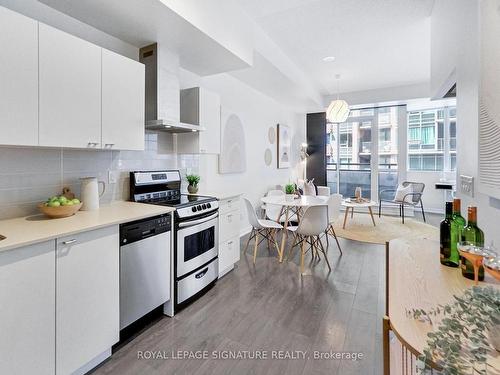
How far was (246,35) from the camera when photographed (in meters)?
2.99

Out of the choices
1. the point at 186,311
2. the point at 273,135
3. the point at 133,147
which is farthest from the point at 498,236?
the point at 273,135

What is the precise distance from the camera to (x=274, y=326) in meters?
2.08

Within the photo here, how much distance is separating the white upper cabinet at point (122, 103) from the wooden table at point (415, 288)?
2090 millimetres

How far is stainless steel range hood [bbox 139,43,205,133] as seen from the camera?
2502 millimetres

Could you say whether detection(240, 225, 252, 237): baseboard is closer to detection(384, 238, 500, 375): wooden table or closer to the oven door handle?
the oven door handle

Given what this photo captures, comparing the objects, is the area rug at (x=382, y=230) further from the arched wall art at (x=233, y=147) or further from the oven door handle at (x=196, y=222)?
the oven door handle at (x=196, y=222)

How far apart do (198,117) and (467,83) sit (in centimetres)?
236

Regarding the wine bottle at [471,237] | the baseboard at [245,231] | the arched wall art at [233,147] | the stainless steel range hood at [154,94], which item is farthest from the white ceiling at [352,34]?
the baseboard at [245,231]

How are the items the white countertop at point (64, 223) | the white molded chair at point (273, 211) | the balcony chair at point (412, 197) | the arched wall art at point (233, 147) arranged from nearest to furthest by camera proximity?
the white countertop at point (64, 223) < the arched wall art at point (233, 147) < the white molded chair at point (273, 211) < the balcony chair at point (412, 197)

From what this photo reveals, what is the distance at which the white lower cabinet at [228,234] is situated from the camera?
2.95 metres

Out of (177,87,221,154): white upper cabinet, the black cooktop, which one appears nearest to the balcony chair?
(177,87,221,154): white upper cabinet

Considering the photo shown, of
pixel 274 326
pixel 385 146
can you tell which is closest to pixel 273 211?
pixel 274 326

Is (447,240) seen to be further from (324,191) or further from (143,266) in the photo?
(324,191)

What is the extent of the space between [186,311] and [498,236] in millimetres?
2235
